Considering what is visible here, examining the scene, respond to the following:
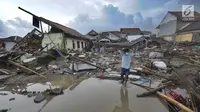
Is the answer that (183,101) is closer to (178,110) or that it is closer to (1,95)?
(178,110)

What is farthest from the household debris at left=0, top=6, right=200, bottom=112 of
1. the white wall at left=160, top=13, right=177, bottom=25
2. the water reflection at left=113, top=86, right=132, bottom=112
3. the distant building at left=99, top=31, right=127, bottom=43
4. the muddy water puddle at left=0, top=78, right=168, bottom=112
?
the distant building at left=99, top=31, right=127, bottom=43

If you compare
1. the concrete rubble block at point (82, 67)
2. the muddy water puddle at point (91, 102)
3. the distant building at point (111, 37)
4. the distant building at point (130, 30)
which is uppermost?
the distant building at point (130, 30)

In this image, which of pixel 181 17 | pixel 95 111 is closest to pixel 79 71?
pixel 95 111

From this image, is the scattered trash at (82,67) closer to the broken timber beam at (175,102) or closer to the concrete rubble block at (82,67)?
the concrete rubble block at (82,67)

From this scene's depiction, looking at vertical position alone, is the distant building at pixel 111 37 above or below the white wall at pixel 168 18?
below

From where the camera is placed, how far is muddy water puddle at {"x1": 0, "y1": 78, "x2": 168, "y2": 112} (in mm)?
4289

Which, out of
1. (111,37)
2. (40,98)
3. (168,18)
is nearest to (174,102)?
(40,98)

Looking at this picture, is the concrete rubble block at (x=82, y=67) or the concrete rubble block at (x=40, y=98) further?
the concrete rubble block at (x=82, y=67)

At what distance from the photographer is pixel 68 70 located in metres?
9.89

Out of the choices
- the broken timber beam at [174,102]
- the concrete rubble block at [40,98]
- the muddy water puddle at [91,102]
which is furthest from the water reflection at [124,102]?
the concrete rubble block at [40,98]

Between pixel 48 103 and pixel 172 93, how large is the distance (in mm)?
3989

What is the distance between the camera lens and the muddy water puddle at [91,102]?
429 cm

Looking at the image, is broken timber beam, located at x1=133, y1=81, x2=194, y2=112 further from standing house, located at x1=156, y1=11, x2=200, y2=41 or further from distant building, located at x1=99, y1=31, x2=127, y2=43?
distant building, located at x1=99, y1=31, x2=127, y2=43

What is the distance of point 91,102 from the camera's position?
473cm
